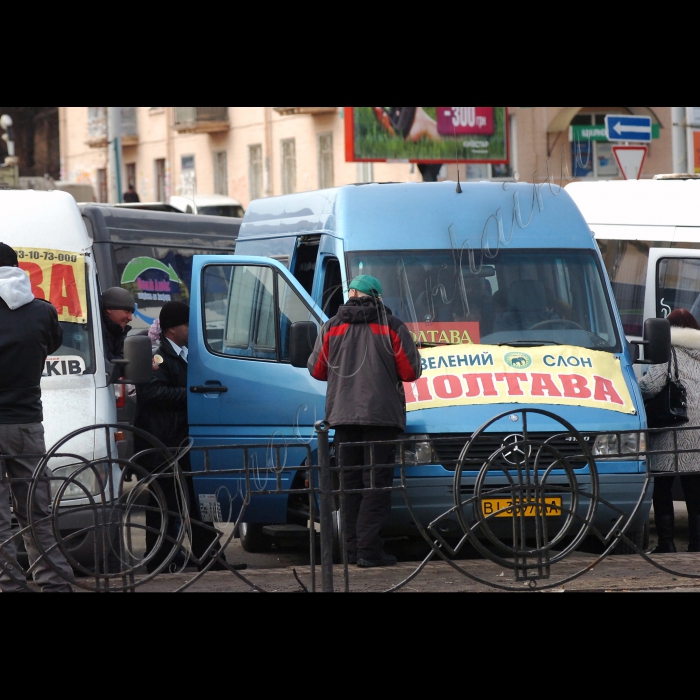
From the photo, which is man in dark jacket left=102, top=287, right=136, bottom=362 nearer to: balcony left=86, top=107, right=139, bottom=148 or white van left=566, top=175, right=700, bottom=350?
white van left=566, top=175, right=700, bottom=350

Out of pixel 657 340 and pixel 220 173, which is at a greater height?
pixel 220 173

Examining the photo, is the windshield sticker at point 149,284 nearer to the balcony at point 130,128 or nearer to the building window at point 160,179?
the building window at point 160,179

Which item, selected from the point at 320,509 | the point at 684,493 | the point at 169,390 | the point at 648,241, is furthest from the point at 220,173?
the point at 320,509

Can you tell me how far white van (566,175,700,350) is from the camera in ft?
33.3

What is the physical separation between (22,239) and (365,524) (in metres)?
2.79

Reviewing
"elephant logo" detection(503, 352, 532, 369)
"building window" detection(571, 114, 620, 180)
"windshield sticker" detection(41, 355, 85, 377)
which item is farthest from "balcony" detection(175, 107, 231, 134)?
"elephant logo" detection(503, 352, 532, 369)

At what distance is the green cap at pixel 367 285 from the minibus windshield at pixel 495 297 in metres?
0.51

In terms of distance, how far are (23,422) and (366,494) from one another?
194 cm

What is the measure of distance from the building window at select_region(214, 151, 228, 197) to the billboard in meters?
9.96

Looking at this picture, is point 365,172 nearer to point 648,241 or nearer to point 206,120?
point 206,120

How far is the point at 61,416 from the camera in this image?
7.94 metres

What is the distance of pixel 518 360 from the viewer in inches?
317

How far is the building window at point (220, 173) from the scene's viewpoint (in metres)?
36.8

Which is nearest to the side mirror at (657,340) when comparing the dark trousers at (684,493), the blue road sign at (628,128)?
the dark trousers at (684,493)
